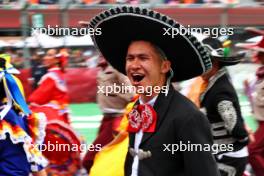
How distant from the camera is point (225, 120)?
4449mm

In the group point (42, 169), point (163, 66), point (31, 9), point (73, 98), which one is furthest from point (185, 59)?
point (73, 98)

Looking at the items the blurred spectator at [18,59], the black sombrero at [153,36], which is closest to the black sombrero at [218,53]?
the black sombrero at [153,36]

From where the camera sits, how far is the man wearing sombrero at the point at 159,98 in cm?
254

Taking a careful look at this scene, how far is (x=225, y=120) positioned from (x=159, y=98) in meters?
1.82

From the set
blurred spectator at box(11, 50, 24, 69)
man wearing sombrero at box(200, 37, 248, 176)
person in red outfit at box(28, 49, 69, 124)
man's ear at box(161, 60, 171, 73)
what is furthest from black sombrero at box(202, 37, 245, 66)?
blurred spectator at box(11, 50, 24, 69)

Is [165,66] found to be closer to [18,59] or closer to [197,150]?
[197,150]

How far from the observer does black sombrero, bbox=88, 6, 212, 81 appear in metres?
2.64

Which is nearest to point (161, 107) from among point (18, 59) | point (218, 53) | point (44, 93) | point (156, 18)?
point (156, 18)

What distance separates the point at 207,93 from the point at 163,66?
1838 millimetres

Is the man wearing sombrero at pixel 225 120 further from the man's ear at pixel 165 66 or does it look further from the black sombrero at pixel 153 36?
the man's ear at pixel 165 66

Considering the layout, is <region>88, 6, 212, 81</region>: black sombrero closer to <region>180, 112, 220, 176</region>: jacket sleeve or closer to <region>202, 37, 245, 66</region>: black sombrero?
<region>180, 112, 220, 176</region>: jacket sleeve

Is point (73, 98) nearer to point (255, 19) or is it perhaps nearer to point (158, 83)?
point (255, 19)

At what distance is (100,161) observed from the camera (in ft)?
10.9

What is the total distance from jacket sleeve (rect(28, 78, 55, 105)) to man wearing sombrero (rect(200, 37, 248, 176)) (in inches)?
109
